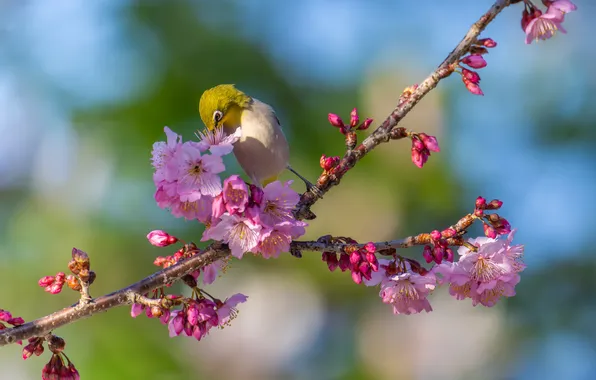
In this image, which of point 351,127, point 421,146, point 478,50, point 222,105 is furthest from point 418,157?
point 222,105

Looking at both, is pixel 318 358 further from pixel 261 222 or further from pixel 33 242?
pixel 261 222

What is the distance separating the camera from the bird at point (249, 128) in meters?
2.19

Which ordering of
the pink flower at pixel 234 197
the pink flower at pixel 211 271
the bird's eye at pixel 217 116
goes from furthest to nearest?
the bird's eye at pixel 217 116, the pink flower at pixel 211 271, the pink flower at pixel 234 197

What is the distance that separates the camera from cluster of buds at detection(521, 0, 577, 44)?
1.59 meters

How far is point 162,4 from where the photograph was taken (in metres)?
12.2

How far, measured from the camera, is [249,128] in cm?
228

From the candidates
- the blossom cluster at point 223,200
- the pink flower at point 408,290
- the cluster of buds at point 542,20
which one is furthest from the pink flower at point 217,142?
the cluster of buds at point 542,20

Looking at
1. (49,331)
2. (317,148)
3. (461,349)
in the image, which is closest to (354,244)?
(49,331)

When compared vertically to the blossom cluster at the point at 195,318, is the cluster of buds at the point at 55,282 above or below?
above

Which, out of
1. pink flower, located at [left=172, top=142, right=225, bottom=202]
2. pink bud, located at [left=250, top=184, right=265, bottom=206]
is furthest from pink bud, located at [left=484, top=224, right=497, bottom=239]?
pink flower, located at [left=172, top=142, right=225, bottom=202]

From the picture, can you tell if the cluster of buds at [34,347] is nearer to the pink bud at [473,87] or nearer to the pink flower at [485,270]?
the pink flower at [485,270]

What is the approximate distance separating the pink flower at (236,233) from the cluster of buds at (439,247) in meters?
0.44

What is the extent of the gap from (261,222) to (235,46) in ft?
35.3

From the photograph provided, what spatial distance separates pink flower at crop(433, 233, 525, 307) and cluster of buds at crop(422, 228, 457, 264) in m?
0.12
